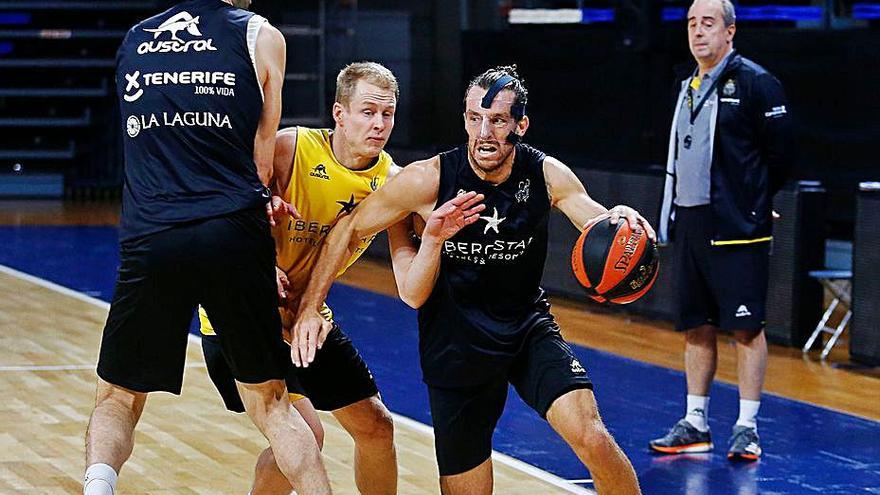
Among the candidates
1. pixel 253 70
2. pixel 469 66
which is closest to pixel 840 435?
pixel 253 70

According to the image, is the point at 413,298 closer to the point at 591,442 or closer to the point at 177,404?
the point at 591,442

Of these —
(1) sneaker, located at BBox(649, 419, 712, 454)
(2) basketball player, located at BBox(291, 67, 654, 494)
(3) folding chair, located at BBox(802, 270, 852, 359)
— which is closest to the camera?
(2) basketball player, located at BBox(291, 67, 654, 494)

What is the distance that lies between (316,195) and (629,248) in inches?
38.9

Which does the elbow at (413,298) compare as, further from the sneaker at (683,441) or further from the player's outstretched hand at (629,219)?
the sneaker at (683,441)

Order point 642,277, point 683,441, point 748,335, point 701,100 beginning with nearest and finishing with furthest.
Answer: point 642,277, point 683,441, point 748,335, point 701,100

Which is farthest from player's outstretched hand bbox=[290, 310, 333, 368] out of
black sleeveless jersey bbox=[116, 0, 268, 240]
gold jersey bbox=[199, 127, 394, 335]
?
black sleeveless jersey bbox=[116, 0, 268, 240]

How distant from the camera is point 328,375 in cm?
484

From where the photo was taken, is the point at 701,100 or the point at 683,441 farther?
the point at 701,100

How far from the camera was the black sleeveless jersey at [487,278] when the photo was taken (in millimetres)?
4660

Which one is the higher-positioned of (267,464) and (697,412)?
(267,464)

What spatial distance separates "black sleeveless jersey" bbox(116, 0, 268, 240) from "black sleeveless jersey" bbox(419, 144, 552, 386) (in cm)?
63

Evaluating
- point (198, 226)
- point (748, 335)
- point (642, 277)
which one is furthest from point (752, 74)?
point (198, 226)

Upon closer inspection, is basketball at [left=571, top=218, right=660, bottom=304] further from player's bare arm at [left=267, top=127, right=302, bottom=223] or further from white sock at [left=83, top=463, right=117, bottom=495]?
white sock at [left=83, top=463, right=117, bottom=495]

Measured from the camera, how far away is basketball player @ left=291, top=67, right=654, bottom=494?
4.59 m
